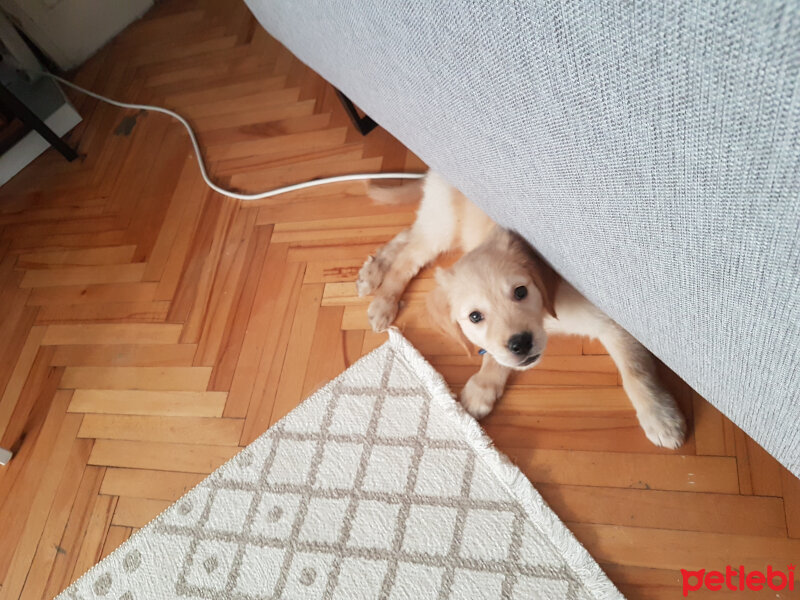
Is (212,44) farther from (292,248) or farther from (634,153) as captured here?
(634,153)

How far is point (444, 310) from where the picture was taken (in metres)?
1.21

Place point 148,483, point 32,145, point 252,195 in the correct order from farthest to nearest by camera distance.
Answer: point 32,145, point 252,195, point 148,483

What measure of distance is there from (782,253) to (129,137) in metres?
2.37

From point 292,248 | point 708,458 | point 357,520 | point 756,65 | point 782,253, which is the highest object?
point 756,65

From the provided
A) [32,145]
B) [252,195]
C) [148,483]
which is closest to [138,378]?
[148,483]

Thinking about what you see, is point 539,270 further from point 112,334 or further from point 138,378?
point 112,334

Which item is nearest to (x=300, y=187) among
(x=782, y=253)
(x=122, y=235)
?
(x=122, y=235)

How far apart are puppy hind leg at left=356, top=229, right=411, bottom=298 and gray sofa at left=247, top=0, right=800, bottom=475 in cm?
61

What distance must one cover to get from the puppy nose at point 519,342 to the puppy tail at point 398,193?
2.24ft

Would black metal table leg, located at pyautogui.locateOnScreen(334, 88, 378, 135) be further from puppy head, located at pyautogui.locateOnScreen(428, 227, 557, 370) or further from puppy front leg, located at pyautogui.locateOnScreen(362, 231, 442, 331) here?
puppy head, located at pyautogui.locateOnScreen(428, 227, 557, 370)

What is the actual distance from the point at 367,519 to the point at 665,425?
0.65 m

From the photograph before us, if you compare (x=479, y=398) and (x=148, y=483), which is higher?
(x=148, y=483)

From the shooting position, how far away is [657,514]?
107 cm

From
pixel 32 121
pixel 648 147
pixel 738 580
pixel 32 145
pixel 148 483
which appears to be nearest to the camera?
pixel 648 147
